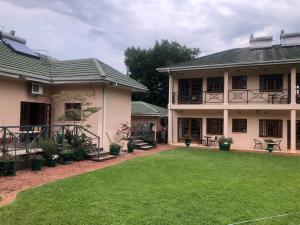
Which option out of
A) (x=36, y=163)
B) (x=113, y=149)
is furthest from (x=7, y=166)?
(x=113, y=149)

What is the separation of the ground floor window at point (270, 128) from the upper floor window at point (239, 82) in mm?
2581

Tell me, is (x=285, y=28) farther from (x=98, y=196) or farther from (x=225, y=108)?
(x=98, y=196)

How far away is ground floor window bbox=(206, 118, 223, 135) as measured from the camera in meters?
20.3

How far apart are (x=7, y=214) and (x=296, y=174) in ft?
30.1

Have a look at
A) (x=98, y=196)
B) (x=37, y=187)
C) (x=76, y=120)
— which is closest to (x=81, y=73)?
(x=76, y=120)

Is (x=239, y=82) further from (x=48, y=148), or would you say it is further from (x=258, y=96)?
(x=48, y=148)

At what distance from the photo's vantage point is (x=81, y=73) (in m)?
14.8

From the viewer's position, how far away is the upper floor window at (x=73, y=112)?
1334 cm

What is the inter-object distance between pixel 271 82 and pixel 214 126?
15.5 feet

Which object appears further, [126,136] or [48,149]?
[126,136]

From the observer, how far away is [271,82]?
18.9 meters

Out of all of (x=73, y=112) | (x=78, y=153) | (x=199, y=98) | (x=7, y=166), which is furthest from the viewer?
(x=199, y=98)

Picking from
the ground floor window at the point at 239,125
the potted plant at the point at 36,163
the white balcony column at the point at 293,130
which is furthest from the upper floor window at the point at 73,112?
the white balcony column at the point at 293,130

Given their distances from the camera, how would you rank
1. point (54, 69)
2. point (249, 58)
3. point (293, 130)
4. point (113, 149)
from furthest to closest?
point (249, 58) < point (293, 130) < point (54, 69) < point (113, 149)
